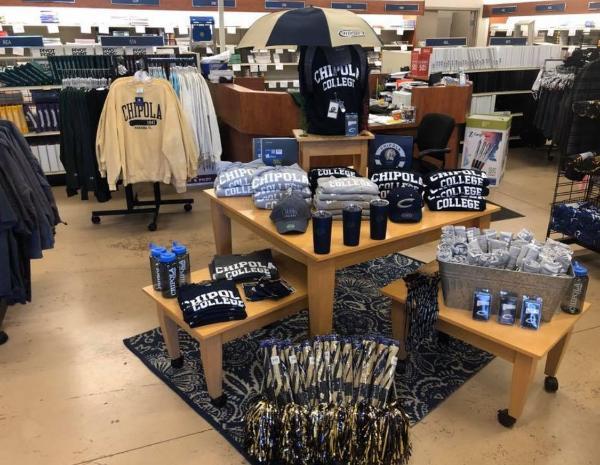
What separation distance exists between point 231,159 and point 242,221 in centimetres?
341

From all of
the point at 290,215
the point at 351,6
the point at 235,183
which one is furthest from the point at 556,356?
the point at 351,6

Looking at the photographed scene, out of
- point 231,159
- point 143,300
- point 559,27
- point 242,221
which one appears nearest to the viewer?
point 242,221

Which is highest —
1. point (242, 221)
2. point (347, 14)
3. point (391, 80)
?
point (347, 14)

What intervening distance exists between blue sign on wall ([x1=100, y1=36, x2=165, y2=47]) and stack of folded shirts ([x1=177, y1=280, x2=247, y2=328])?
14.4 ft

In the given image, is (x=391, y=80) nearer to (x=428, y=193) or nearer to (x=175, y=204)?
(x=175, y=204)

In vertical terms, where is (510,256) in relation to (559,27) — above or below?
below

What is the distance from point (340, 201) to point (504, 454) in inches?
53.3

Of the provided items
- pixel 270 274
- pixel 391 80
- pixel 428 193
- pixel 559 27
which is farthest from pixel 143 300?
pixel 559 27

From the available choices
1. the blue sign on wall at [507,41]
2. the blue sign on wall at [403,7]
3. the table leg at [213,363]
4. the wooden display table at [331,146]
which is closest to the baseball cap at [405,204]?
the wooden display table at [331,146]

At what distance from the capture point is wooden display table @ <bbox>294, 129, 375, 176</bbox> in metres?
3.34

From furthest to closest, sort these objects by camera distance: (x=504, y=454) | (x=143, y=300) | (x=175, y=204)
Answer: (x=175, y=204) → (x=143, y=300) → (x=504, y=454)

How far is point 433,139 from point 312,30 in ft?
7.69

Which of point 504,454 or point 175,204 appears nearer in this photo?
point 504,454

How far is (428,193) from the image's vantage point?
2869 mm
